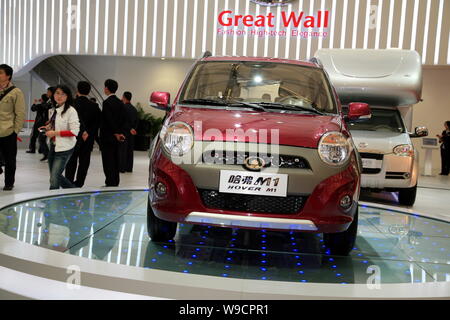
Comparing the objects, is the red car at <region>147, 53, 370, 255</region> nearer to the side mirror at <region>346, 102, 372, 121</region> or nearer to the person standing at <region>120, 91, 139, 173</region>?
the side mirror at <region>346, 102, 372, 121</region>

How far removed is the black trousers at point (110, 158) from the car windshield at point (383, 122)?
134 inches

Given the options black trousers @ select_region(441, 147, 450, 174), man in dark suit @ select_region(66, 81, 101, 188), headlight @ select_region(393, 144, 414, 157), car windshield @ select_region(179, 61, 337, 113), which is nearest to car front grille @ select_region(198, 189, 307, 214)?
car windshield @ select_region(179, 61, 337, 113)

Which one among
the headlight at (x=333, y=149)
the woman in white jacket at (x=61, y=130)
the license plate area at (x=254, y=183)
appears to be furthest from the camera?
the woman in white jacket at (x=61, y=130)

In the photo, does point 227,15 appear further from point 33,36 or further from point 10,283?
point 10,283

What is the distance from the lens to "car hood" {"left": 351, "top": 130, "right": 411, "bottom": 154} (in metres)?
6.46

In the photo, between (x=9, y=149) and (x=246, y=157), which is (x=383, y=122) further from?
(x=9, y=149)

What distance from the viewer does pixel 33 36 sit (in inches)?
548

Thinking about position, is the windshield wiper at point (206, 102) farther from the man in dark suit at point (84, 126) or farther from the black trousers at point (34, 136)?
the black trousers at point (34, 136)

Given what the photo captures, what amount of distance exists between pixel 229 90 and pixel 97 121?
3.09 m

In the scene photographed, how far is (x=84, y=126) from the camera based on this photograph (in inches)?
233

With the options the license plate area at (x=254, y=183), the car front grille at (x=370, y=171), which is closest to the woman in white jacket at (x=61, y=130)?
the license plate area at (x=254, y=183)

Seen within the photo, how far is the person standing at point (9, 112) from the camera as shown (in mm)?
5836

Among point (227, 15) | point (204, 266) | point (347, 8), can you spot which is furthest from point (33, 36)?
point (204, 266)

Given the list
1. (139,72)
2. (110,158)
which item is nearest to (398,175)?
(110,158)
